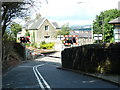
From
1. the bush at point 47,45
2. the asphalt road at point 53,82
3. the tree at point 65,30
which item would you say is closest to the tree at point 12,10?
the asphalt road at point 53,82

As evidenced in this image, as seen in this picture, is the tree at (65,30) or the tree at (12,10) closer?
the tree at (12,10)

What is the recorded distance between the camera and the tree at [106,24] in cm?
5462

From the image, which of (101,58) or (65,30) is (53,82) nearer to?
(101,58)

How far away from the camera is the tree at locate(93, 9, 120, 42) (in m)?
54.6

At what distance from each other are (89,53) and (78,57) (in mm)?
2559

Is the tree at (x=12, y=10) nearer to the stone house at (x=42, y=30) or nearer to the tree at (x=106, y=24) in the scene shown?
the tree at (x=106, y=24)

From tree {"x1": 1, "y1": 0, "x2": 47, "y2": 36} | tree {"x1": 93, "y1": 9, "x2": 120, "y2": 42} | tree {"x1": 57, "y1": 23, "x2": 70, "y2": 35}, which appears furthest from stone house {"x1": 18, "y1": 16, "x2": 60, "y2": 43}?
tree {"x1": 1, "y1": 0, "x2": 47, "y2": 36}

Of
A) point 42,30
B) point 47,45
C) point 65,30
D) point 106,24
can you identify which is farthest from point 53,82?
point 65,30

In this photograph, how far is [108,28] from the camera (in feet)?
181

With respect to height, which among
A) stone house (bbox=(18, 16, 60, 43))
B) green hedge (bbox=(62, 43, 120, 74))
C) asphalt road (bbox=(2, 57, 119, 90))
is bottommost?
asphalt road (bbox=(2, 57, 119, 90))

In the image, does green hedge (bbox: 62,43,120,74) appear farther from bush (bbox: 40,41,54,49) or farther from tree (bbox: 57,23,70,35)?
tree (bbox: 57,23,70,35)

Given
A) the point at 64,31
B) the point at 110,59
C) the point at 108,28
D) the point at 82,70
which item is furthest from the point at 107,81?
the point at 64,31

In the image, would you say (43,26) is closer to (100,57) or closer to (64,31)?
(64,31)

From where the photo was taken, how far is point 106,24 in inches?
2179
